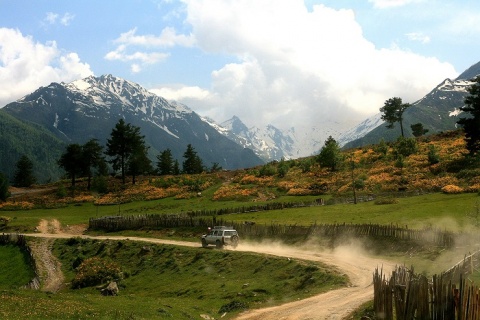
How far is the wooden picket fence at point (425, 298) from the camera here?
1747 cm

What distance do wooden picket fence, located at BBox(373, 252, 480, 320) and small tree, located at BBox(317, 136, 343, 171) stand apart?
7690 centimetres

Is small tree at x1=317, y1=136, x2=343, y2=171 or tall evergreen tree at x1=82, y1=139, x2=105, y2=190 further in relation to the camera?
tall evergreen tree at x1=82, y1=139, x2=105, y2=190

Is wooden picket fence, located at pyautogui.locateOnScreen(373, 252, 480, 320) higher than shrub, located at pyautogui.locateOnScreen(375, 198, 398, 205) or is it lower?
lower

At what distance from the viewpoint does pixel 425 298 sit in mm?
19438

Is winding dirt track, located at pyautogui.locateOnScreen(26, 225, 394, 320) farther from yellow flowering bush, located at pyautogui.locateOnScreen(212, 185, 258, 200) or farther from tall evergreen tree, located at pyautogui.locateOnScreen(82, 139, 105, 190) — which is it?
tall evergreen tree, located at pyautogui.locateOnScreen(82, 139, 105, 190)

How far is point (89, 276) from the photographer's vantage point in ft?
156

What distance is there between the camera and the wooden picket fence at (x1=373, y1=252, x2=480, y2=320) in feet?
57.3

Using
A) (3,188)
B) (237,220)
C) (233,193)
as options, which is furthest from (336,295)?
(3,188)

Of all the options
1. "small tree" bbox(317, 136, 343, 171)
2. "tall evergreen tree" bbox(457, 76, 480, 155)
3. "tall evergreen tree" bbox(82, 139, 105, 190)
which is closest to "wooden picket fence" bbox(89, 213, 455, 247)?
"small tree" bbox(317, 136, 343, 171)

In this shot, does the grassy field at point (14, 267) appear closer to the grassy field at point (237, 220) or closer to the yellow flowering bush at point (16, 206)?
the grassy field at point (237, 220)

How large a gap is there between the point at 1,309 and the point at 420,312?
20782 mm

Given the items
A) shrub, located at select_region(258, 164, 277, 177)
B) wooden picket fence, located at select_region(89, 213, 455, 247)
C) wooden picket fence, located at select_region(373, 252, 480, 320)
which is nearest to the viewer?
wooden picket fence, located at select_region(373, 252, 480, 320)

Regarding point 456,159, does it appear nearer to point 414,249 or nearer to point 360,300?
point 414,249

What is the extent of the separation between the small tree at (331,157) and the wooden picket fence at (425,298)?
252ft
